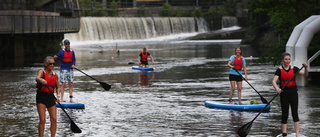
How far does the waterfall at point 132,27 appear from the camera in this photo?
6962cm

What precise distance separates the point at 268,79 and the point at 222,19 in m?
72.0

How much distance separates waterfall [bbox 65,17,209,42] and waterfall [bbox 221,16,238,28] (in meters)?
3.88

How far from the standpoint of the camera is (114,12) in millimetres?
96625

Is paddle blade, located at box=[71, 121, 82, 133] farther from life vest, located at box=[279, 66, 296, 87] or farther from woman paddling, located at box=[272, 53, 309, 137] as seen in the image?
life vest, located at box=[279, 66, 296, 87]

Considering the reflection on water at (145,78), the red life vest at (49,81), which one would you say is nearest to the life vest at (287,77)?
the red life vest at (49,81)

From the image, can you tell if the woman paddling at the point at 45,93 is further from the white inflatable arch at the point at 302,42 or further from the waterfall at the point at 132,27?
the waterfall at the point at 132,27

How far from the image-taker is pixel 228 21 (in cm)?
9662

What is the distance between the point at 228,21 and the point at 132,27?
959 inches

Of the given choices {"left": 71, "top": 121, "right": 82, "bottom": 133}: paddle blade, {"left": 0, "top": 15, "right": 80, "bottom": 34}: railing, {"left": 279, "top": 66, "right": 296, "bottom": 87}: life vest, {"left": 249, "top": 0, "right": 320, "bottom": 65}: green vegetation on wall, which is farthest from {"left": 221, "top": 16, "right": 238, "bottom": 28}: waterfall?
{"left": 71, "top": 121, "right": 82, "bottom": 133}: paddle blade

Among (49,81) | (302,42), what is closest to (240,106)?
(49,81)

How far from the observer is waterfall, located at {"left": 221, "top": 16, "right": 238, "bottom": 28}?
314 ft

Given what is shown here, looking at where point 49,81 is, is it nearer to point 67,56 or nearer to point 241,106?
point 67,56

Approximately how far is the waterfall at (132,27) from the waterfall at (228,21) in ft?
12.7

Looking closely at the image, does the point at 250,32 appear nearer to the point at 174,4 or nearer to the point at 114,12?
the point at 114,12
